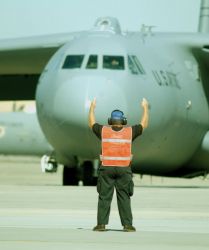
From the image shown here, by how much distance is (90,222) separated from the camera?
52.3ft

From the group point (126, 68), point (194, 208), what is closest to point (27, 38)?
point (126, 68)

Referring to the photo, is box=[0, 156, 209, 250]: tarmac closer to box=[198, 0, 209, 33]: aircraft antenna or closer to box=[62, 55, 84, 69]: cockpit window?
box=[62, 55, 84, 69]: cockpit window

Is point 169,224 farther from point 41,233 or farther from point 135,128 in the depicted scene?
point 41,233

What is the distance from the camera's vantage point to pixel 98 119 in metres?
26.0

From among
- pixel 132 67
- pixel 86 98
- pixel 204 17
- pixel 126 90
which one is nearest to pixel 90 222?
pixel 86 98

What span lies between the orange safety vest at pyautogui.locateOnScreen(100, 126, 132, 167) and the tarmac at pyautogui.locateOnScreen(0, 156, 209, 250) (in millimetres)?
834

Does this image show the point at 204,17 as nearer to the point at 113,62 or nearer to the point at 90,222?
the point at 113,62

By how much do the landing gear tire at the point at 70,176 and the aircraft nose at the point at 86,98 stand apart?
367 centimetres

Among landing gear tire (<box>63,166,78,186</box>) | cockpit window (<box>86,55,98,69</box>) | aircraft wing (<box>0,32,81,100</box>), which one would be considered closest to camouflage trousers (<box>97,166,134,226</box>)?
cockpit window (<box>86,55,98,69</box>)

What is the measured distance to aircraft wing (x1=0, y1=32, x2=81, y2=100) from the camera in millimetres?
30656

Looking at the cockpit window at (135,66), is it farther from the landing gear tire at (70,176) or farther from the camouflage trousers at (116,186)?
the camouflage trousers at (116,186)

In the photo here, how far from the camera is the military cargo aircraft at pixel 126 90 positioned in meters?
26.4

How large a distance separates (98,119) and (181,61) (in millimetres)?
4271

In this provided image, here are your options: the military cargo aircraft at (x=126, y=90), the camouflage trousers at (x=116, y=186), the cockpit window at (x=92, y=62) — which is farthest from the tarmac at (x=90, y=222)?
the cockpit window at (x=92, y=62)
